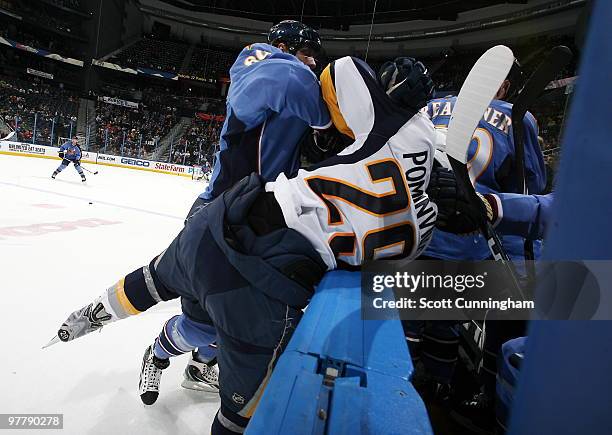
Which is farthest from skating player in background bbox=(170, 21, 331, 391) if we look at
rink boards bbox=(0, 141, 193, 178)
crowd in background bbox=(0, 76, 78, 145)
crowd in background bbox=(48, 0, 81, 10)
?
crowd in background bbox=(48, 0, 81, 10)

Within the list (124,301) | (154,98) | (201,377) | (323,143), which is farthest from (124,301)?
(154,98)

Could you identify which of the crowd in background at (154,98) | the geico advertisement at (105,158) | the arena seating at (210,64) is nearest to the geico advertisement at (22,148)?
the geico advertisement at (105,158)

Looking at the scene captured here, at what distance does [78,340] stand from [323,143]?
1435 millimetres

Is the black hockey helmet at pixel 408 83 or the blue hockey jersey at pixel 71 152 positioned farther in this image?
the blue hockey jersey at pixel 71 152

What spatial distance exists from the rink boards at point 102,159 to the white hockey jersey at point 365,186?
14.7 meters

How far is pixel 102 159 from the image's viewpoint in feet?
48.4

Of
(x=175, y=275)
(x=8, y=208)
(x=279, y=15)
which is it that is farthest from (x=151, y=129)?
(x=175, y=275)

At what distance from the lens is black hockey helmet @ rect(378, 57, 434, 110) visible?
98 cm

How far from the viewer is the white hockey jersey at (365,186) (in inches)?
38.4

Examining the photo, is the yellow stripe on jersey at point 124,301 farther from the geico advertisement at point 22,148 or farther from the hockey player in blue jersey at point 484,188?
the geico advertisement at point 22,148

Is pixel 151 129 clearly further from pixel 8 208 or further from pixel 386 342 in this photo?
pixel 386 342

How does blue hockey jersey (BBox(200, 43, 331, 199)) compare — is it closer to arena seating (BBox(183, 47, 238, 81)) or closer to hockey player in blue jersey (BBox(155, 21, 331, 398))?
hockey player in blue jersey (BBox(155, 21, 331, 398))

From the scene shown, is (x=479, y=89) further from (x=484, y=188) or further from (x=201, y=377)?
(x=201, y=377)

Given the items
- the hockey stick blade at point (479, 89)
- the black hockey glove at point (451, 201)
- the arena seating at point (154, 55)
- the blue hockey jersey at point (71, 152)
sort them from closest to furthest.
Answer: the hockey stick blade at point (479, 89) < the black hockey glove at point (451, 201) < the blue hockey jersey at point (71, 152) < the arena seating at point (154, 55)
